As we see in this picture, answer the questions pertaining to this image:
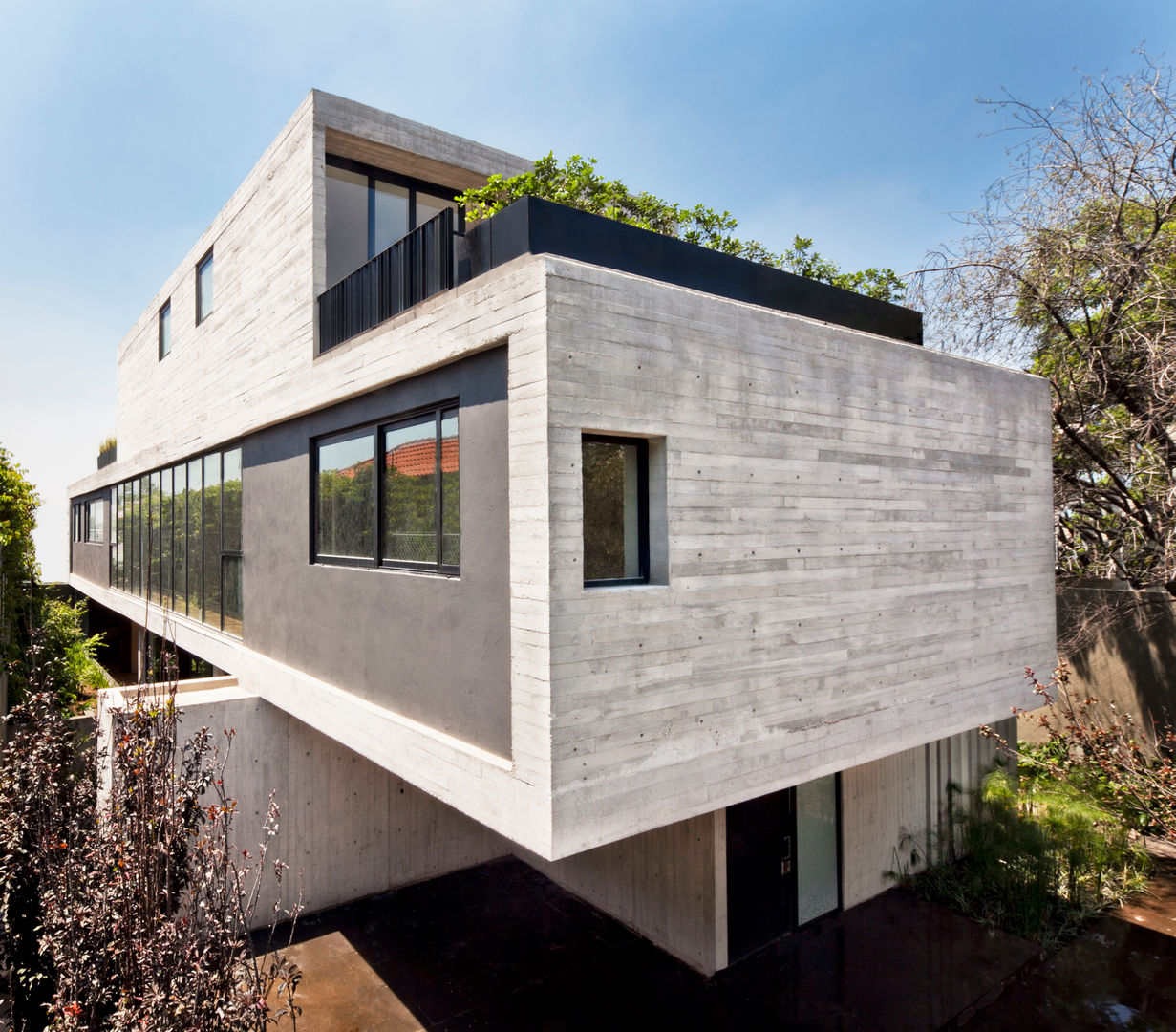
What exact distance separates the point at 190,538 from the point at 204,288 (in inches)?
149

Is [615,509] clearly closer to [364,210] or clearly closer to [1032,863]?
[364,210]

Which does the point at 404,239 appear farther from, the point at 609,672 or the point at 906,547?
the point at 906,547

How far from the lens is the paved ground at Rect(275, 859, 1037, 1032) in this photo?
639 centimetres

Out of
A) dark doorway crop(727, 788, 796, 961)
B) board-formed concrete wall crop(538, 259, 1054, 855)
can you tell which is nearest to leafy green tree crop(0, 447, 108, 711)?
dark doorway crop(727, 788, 796, 961)

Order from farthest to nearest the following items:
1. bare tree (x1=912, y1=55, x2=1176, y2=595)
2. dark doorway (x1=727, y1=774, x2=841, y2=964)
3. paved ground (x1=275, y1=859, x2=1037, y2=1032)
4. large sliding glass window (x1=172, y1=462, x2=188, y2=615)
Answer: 1. large sliding glass window (x1=172, y1=462, x2=188, y2=615)
2. bare tree (x1=912, y1=55, x2=1176, y2=595)
3. dark doorway (x1=727, y1=774, x2=841, y2=964)
4. paved ground (x1=275, y1=859, x2=1037, y2=1032)

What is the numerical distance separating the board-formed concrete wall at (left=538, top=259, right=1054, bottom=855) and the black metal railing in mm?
1926

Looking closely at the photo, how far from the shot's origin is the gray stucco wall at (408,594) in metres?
4.52

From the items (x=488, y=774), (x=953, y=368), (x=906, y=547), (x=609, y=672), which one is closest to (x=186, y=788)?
(x=488, y=774)

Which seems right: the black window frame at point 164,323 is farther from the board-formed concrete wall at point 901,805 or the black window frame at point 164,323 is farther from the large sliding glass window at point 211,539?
the board-formed concrete wall at point 901,805

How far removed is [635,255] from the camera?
5.19m

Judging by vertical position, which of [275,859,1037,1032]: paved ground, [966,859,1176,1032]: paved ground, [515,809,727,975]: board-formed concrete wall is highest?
[515,809,727,975]: board-formed concrete wall

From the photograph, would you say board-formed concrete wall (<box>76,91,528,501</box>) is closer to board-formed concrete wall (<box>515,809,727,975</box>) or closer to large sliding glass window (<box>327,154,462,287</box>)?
large sliding glass window (<box>327,154,462,287</box>)

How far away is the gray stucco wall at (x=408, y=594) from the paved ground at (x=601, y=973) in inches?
122

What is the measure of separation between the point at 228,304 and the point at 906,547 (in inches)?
344
